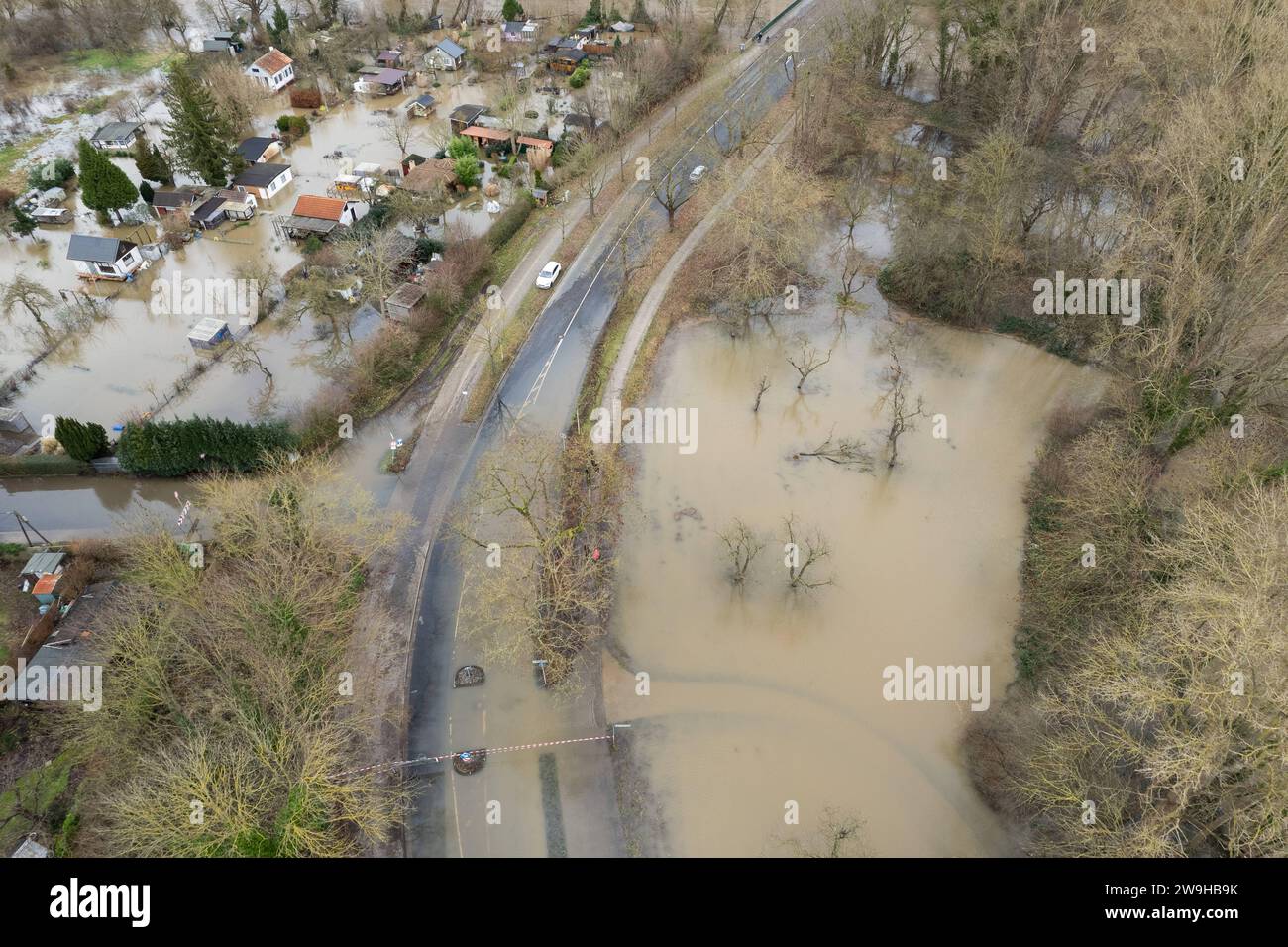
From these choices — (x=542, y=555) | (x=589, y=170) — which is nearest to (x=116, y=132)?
(x=589, y=170)

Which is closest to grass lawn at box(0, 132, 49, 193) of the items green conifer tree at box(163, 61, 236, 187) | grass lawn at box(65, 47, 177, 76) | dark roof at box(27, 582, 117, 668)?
green conifer tree at box(163, 61, 236, 187)

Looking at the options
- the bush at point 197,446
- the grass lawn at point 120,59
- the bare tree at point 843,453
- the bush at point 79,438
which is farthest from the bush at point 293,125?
the bare tree at point 843,453

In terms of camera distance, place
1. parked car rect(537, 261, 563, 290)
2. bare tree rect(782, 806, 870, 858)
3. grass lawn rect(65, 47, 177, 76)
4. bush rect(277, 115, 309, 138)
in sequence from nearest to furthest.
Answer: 1. bare tree rect(782, 806, 870, 858)
2. parked car rect(537, 261, 563, 290)
3. bush rect(277, 115, 309, 138)
4. grass lawn rect(65, 47, 177, 76)

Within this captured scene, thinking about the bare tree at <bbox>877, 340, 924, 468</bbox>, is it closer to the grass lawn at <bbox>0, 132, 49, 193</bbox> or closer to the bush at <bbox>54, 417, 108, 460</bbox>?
the bush at <bbox>54, 417, 108, 460</bbox>

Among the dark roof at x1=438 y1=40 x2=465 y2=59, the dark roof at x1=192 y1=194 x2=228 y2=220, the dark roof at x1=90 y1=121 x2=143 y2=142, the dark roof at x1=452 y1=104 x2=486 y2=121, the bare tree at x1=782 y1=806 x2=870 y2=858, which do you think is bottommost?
the bare tree at x1=782 y1=806 x2=870 y2=858

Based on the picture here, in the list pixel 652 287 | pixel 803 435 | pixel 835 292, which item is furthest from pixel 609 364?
pixel 835 292

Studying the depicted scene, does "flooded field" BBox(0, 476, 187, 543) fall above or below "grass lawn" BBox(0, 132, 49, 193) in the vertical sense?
below

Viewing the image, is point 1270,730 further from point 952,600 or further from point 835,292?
point 835,292

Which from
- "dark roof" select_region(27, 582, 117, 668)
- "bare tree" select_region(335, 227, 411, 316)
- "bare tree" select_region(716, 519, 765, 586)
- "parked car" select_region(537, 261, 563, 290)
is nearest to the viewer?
"dark roof" select_region(27, 582, 117, 668)
